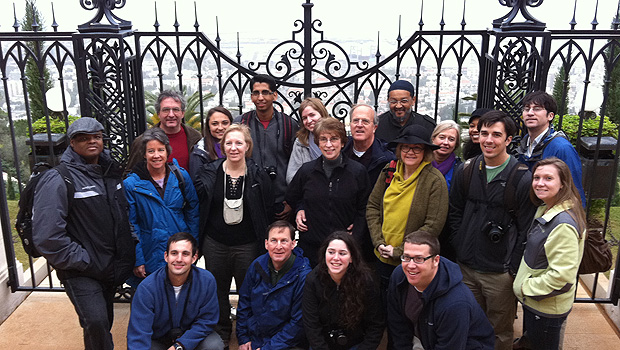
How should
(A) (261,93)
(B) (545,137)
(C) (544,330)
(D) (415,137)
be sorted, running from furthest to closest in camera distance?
1. (A) (261,93)
2. (B) (545,137)
3. (D) (415,137)
4. (C) (544,330)

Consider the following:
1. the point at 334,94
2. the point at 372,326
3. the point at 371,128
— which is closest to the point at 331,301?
the point at 372,326

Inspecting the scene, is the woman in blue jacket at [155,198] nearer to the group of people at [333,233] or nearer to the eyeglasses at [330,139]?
the group of people at [333,233]

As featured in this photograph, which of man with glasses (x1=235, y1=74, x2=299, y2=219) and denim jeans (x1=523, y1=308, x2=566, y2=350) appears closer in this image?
denim jeans (x1=523, y1=308, x2=566, y2=350)

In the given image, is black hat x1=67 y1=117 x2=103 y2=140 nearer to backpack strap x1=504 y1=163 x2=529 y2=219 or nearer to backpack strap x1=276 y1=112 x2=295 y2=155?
backpack strap x1=276 y1=112 x2=295 y2=155

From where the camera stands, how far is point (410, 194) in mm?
3893

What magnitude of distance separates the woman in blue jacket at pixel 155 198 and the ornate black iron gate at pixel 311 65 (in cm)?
78

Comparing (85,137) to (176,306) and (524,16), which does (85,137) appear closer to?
(176,306)

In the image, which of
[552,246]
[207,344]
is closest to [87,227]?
[207,344]

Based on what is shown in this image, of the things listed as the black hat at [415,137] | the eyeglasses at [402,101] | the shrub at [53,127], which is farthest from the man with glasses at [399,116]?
the shrub at [53,127]

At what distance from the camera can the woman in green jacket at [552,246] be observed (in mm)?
3436

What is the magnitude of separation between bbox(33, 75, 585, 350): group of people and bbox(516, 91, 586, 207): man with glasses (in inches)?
0.5

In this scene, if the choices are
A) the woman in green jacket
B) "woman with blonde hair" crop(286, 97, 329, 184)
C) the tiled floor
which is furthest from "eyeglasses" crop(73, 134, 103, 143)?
the woman in green jacket

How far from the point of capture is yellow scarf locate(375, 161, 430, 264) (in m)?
3.89

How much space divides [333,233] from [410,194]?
60 cm
